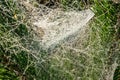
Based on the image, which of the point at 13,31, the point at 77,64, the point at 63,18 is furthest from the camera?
the point at 63,18

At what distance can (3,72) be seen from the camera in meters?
1.01

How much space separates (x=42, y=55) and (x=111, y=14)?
0.77 ft

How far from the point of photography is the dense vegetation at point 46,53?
0.97 metres

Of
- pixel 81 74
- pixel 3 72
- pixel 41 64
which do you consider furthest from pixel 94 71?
pixel 3 72

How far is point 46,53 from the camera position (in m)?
1.03

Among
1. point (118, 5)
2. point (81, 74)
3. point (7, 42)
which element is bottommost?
point (81, 74)

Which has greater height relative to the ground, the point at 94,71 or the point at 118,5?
the point at 118,5

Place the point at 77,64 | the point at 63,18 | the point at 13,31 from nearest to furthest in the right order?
the point at 13,31 < the point at 77,64 < the point at 63,18

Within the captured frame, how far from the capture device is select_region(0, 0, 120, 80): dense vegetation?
3.18ft

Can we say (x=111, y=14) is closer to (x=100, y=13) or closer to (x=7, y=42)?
(x=100, y=13)

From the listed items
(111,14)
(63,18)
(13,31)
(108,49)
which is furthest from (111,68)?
(63,18)

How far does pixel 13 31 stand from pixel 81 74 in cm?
27

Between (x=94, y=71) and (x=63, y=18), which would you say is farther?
(x=63, y=18)

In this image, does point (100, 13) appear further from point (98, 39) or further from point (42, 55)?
point (42, 55)
